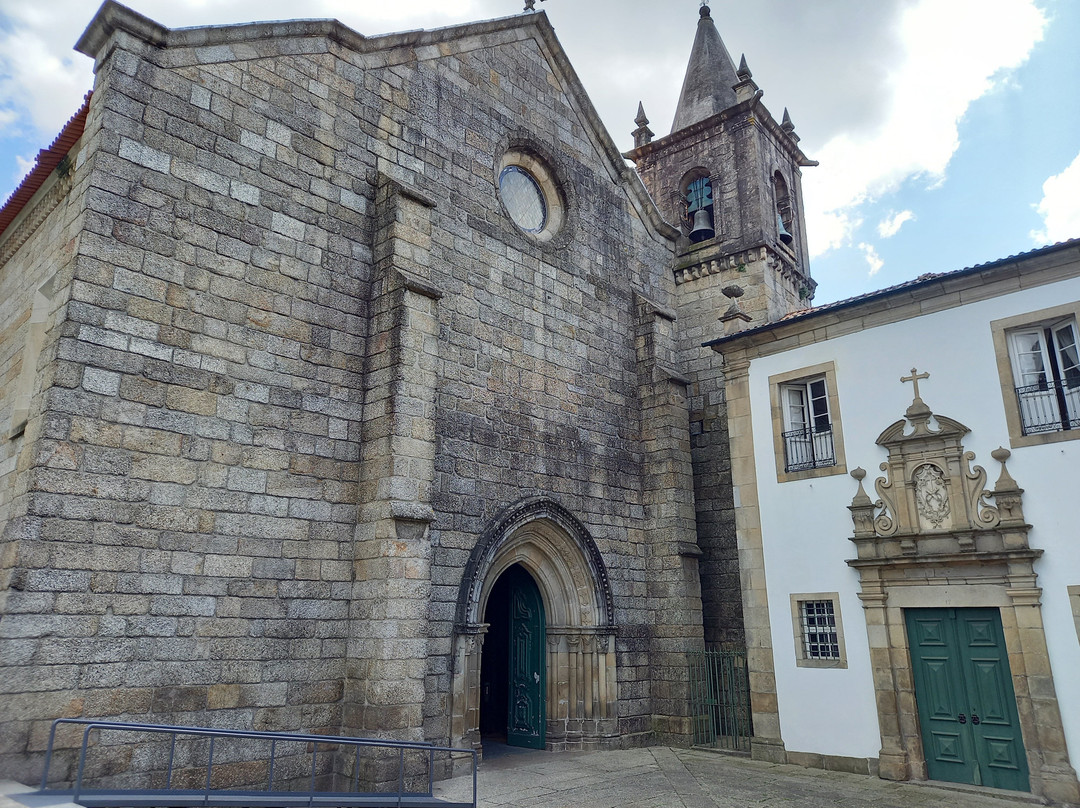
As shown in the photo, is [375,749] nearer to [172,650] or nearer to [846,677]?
[172,650]

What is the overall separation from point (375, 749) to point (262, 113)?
7.33 meters

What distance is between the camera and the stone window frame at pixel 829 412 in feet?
36.0

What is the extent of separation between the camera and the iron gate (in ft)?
38.8

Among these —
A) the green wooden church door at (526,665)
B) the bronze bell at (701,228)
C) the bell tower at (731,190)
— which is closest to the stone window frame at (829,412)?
the bell tower at (731,190)

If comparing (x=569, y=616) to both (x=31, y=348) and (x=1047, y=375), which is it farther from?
(x=31, y=348)

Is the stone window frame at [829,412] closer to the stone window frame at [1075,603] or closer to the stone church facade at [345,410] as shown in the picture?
the stone church facade at [345,410]

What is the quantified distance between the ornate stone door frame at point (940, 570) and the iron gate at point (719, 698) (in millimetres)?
2387

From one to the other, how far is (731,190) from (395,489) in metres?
11.3

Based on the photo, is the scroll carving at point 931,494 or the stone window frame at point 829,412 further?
the stone window frame at point 829,412

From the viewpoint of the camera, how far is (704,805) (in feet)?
27.1

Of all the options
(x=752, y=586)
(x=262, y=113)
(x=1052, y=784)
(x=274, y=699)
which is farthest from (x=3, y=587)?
(x=1052, y=784)

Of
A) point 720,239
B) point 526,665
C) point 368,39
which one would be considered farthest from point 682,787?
point 720,239

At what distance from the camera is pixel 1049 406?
Result: 936cm

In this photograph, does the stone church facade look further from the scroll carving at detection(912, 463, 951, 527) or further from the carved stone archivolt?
the scroll carving at detection(912, 463, 951, 527)
